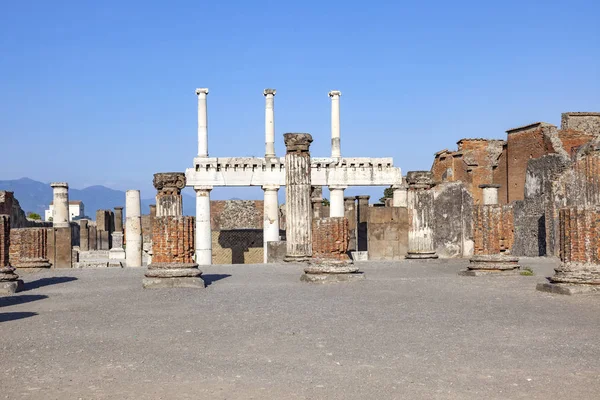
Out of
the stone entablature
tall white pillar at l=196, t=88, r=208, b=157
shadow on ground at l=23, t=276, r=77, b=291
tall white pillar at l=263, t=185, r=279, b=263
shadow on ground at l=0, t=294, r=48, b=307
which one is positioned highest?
tall white pillar at l=196, t=88, r=208, b=157

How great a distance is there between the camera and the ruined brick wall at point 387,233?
21.0m

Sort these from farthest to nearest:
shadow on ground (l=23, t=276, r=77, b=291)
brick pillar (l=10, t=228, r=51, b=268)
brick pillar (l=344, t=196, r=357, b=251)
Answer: brick pillar (l=344, t=196, r=357, b=251)
brick pillar (l=10, t=228, r=51, b=268)
shadow on ground (l=23, t=276, r=77, b=291)

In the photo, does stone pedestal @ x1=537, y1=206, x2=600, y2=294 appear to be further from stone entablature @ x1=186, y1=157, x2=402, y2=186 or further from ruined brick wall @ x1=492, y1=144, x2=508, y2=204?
ruined brick wall @ x1=492, y1=144, x2=508, y2=204

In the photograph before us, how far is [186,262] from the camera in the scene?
1252cm

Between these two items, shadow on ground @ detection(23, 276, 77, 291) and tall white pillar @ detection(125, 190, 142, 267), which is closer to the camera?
shadow on ground @ detection(23, 276, 77, 291)

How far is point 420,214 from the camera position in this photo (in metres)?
19.0

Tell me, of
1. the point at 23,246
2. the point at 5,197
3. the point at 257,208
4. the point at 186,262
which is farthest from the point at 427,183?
the point at 257,208

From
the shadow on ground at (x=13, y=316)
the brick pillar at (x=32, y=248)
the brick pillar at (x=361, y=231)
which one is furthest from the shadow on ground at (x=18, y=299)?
the brick pillar at (x=361, y=231)

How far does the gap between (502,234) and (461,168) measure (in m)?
21.1

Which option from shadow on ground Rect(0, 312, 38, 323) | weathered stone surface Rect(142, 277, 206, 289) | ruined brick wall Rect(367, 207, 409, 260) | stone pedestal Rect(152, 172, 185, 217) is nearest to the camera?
shadow on ground Rect(0, 312, 38, 323)

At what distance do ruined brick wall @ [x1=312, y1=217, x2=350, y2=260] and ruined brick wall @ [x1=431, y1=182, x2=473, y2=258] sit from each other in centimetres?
837

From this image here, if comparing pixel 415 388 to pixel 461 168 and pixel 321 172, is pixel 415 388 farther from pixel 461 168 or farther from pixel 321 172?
pixel 461 168

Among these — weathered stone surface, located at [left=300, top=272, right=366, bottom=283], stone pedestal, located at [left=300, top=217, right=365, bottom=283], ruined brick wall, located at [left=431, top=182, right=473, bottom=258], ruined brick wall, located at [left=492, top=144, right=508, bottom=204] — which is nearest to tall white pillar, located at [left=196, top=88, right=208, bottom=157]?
ruined brick wall, located at [left=431, top=182, right=473, bottom=258]

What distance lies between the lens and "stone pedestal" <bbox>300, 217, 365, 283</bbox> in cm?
1287
